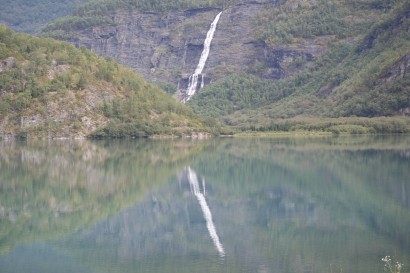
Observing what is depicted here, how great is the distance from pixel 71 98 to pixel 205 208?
101851mm

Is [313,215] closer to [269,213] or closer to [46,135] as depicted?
[269,213]

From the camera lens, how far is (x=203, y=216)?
42562mm

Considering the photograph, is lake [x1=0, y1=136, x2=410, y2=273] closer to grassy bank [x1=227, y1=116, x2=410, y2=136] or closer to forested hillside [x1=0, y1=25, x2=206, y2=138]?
forested hillside [x1=0, y1=25, x2=206, y2=138]

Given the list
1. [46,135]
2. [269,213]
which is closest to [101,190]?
[269,213]

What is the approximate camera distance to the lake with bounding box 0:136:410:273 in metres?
30.5

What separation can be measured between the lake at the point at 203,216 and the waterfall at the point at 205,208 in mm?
116

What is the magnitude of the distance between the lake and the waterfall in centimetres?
12

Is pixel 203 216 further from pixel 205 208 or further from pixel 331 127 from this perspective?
pixel 331 127

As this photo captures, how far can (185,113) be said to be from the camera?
171m

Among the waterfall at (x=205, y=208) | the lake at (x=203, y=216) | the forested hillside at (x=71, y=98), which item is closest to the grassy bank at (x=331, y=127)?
the forested hillside at (x=71, y=98)

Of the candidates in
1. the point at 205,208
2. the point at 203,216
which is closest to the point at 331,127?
the point at 205,208

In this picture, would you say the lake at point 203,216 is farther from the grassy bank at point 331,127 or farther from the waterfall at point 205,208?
the grassy bank at point 331,127

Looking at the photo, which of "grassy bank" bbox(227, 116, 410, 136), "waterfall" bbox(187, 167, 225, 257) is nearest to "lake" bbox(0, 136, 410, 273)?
"waterfall" bbox(187, 167, 225, 257)

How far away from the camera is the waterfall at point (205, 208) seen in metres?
33.2
